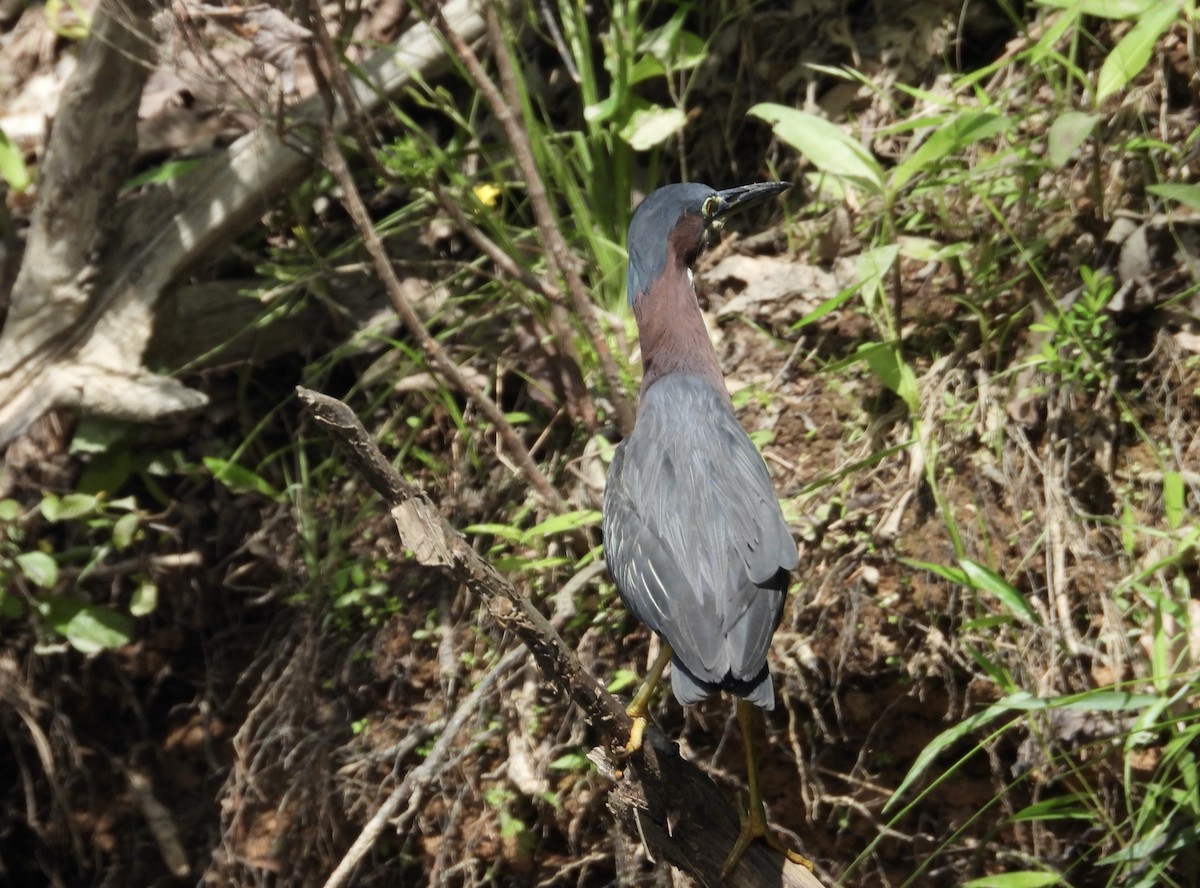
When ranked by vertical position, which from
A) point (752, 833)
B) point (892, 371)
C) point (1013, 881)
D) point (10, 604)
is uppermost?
point (10, 604)

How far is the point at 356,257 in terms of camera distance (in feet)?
13.8

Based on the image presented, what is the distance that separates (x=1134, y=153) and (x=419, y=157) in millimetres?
2019

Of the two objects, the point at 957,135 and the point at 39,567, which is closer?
the point at 957,135

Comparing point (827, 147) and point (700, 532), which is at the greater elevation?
point (827, 147)

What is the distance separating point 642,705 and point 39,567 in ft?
6.36

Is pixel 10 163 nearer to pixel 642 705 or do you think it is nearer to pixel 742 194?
pixel 742 194

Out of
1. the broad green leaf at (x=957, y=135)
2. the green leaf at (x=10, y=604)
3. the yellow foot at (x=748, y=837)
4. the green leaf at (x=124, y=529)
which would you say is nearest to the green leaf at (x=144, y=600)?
the green leaf at (x=124, y=529)

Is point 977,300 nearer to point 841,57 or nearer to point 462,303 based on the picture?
point 841,57

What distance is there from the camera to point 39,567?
11.5 ft

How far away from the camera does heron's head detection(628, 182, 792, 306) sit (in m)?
3.03

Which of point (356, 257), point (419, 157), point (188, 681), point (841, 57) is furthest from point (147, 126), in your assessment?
point (841, 57)

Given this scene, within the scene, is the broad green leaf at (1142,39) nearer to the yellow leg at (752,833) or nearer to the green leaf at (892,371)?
the green leaf at (892,371)

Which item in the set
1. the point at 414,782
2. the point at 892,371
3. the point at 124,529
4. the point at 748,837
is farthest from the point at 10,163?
the point at 748,837

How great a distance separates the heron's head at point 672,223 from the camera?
3029 mm
